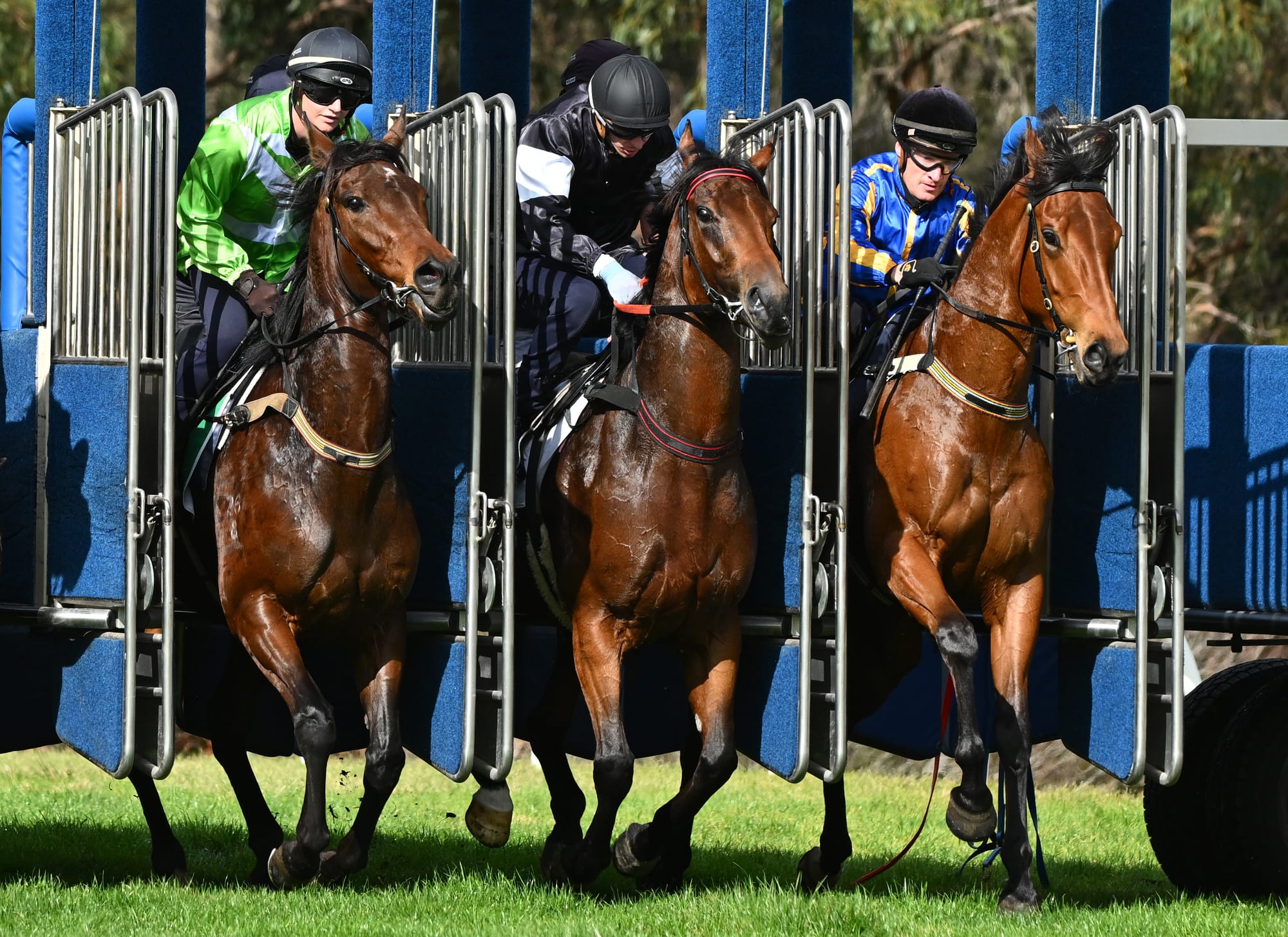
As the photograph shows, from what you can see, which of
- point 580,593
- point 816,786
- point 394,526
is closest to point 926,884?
point 580,593

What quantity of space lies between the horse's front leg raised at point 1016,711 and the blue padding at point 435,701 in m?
1.69

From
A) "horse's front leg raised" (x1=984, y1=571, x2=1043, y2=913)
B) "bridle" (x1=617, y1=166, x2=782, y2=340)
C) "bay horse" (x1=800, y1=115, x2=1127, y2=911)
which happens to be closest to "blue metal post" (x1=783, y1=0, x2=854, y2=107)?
"bay horse" (x1=800, y1=115, x2=1127, y2=911)

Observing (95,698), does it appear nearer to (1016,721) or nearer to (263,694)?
(263,694)

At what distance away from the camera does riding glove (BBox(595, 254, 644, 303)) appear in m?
6.24

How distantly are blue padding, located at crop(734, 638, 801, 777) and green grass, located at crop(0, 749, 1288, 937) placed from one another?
44 centimetres

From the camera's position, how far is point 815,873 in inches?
274

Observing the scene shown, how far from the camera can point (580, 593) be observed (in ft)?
20.4

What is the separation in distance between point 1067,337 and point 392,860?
319 centimetres

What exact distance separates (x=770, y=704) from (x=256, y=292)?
213 cm

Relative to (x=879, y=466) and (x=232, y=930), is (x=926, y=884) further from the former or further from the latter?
(x=232, y=930)

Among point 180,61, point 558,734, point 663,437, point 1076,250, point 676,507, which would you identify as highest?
point 180,61

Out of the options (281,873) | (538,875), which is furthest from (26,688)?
(538,875)

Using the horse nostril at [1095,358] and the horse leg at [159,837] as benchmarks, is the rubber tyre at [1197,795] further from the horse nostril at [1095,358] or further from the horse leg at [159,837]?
the horse leg at [159,837]

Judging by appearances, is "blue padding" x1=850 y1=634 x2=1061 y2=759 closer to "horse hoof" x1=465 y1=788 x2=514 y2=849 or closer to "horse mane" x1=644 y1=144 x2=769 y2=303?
"horse hoof" x1=465 y1=788 x2=514 y2=849
